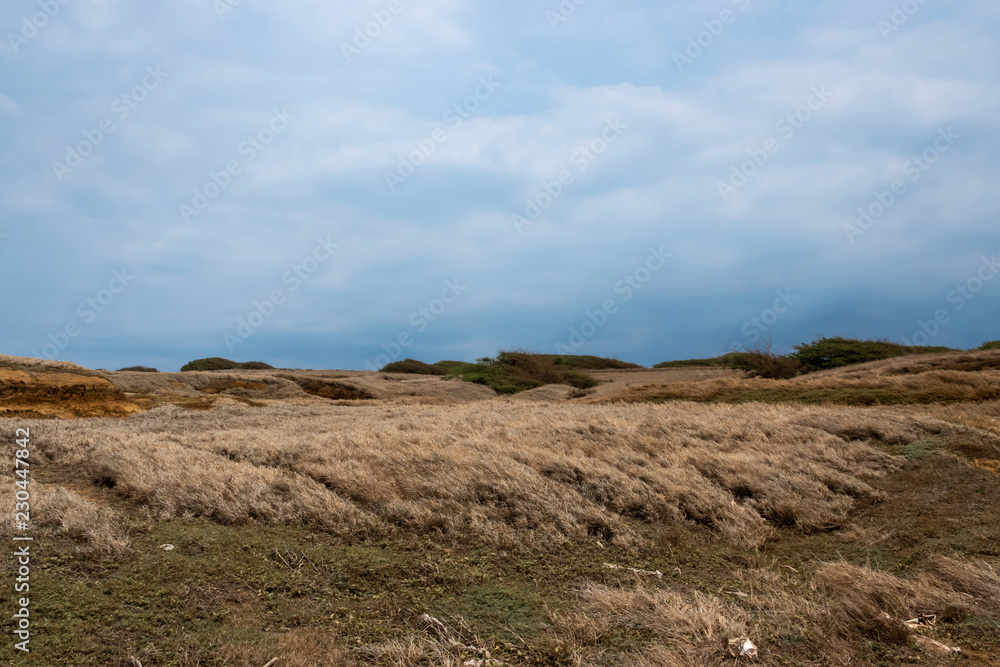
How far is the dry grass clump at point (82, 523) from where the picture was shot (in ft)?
18.5

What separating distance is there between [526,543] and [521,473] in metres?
1.65

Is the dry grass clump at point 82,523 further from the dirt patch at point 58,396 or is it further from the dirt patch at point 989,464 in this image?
the dirt patch at point 58,396

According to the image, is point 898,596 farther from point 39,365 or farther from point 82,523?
point 39,365

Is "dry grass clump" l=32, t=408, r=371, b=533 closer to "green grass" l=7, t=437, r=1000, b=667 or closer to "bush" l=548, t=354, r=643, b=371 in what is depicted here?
"green grass" l=7, t=437, r=1000, b=667

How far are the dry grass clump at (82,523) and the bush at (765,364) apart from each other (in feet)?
95.2

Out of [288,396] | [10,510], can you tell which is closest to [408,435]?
[10,510]

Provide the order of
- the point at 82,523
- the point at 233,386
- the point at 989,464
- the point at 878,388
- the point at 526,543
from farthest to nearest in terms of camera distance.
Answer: the point at 233,386
the point at 878,388
the point at 989,464
the point at 526,543
the point at 82,523

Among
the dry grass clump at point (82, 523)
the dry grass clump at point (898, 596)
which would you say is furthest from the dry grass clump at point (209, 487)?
the dry grass clump at point (898, 596)

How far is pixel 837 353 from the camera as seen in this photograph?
1271 inches

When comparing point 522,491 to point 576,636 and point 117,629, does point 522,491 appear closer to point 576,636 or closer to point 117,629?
point 576,636

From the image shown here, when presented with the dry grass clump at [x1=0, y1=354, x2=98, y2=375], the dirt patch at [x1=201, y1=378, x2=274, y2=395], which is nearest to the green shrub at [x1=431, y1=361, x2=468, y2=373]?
the dirt patch at [x1=201, y1=378, x2=274, y2=395]

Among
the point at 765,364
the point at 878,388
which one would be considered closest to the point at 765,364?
the point at 765,364

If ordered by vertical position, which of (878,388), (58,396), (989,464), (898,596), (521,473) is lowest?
(898,596)

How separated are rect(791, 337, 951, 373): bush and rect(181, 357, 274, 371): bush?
141ft
